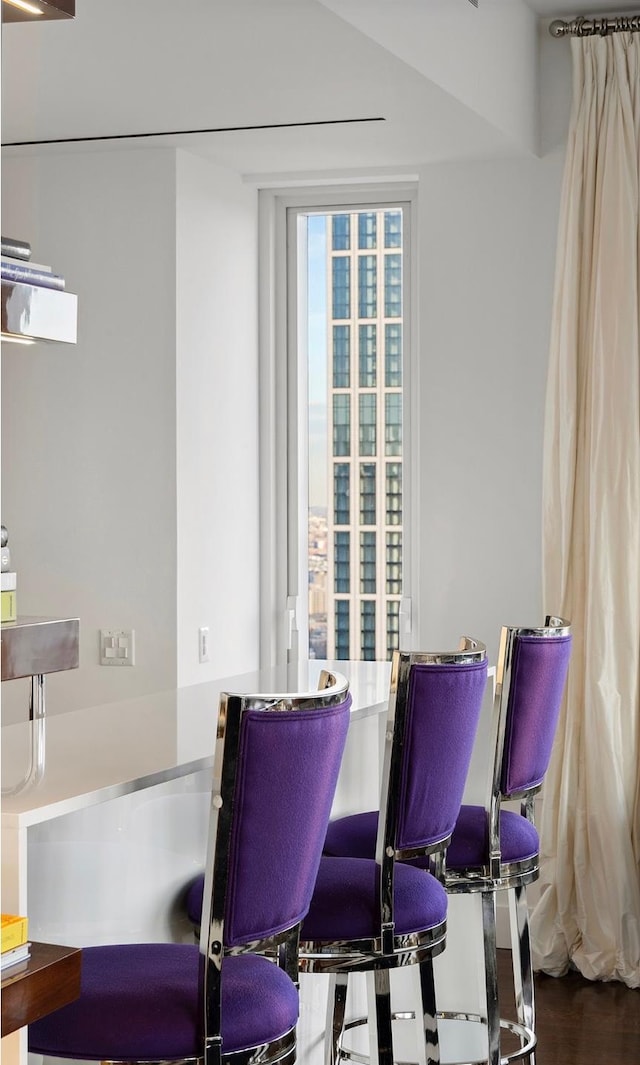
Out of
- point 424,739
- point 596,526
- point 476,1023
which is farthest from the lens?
point 596,526

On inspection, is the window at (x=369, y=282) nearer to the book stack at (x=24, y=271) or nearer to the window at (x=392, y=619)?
the window at (x=392, y=619)

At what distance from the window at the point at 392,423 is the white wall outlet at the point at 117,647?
1.21 m

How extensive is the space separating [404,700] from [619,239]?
7.66 ft

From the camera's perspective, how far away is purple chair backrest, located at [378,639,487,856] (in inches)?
94.7

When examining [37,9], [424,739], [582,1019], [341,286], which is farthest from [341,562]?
[37,9]

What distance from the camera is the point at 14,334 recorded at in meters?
2.50

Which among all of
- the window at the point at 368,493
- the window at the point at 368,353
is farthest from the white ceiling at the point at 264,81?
the window at the point at 368,493

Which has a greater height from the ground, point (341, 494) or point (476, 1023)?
point (341, 494)

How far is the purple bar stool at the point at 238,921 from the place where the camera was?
68.1 inches

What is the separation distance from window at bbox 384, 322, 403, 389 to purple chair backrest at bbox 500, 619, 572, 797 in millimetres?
2033

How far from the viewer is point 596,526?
167 inches

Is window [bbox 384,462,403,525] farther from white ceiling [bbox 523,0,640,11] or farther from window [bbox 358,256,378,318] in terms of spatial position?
white ceiling [bbox 523,0,640,11]

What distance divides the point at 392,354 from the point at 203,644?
1.29 m

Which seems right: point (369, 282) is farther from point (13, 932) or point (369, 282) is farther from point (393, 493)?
point (13, 932)
